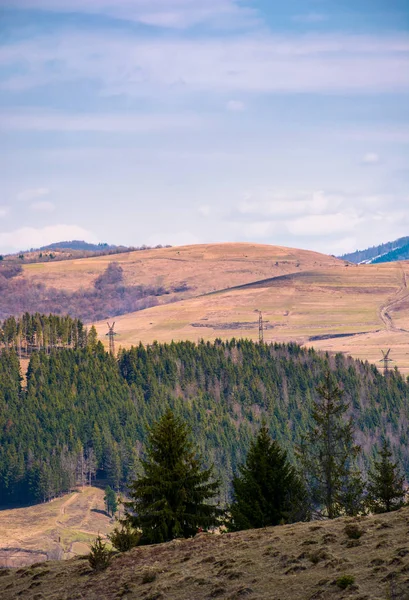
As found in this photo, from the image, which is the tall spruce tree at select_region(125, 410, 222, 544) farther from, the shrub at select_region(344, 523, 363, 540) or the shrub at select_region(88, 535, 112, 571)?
the shrub at select_region(344, 523, 363, 540)

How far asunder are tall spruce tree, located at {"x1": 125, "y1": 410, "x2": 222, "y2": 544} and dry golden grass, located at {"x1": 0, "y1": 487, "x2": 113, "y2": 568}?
9700cm

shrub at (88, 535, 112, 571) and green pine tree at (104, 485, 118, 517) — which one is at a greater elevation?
shrub at (88, 535, 112, 571)

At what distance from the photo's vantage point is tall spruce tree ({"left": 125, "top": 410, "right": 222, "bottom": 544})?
56469mm

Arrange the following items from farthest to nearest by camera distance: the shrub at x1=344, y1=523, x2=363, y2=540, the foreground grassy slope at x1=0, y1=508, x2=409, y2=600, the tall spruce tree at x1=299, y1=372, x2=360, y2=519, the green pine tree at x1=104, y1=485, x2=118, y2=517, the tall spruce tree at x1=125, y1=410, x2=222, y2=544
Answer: the green pine tree at x1=104, y1=485, x2=118, y2=517, the tall spruce tree at x1=299, y1=372, x2=360, y2=519, the tall spruce tree at x1=125, y1=410, x2=222, y2=544, the shrub at x1=344, y1=523, x2=363, y2=540, the foreground grassy slope at x1=0, y1=508, x2=409, y2=600

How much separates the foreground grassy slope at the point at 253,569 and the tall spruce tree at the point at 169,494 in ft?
27.3

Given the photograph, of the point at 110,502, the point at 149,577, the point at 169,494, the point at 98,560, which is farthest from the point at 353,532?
the point at 110,502

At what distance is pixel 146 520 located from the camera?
5681 cm

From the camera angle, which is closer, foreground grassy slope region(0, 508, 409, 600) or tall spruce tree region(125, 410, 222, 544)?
foreground grassy slope region(0, 508, 409, 600)

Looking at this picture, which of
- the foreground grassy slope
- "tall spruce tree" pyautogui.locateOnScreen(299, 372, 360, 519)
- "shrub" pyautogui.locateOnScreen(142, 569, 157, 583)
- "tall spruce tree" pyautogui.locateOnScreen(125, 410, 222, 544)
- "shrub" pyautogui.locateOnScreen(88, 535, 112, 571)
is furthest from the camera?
"tall spruce tree" pyautogui.locateOnScreen(299, 372, 360, 519)

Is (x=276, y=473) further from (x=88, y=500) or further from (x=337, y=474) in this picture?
(x=88, y=500)

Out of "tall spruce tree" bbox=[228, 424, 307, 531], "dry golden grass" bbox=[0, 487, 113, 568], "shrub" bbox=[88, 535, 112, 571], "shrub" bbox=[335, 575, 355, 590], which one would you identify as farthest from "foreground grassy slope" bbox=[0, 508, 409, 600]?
"dry golden grass" bbox=[0, 487, 113, 568]

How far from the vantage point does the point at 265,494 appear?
2495 inches

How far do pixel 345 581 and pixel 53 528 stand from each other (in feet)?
468

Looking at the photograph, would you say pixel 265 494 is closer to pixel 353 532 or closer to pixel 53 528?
pixel 353 532
